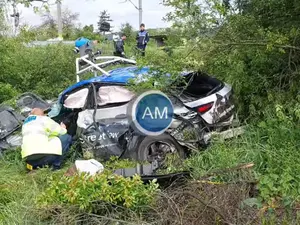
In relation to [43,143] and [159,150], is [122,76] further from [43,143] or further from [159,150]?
[43,143]

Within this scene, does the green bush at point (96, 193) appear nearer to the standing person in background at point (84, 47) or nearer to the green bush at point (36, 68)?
the standing person in background at point (84, 47)

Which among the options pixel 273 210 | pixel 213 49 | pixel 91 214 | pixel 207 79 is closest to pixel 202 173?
pixel 273 210

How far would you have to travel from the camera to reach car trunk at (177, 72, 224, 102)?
257 inches

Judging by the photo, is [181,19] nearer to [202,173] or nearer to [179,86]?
[179,86]

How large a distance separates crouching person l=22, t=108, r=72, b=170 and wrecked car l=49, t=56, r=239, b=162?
0.28 meters

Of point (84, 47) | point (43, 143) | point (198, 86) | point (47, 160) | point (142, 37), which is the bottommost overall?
point (142, 37)

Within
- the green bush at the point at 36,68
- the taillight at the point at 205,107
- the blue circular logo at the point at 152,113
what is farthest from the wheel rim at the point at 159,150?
the green bush at the point at 36,68

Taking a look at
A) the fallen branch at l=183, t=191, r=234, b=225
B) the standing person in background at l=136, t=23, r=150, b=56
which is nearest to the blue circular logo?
the fallen branch at l=183, t=191, r=234, b=225

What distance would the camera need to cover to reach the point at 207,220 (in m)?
3.76

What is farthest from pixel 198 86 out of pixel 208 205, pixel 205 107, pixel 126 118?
pixel 208 205

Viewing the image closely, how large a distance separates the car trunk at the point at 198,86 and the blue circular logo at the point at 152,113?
0.40m

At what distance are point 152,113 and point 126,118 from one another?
36 centimetres

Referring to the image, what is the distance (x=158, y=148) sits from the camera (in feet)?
19.6

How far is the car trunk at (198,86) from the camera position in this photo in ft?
21.4
